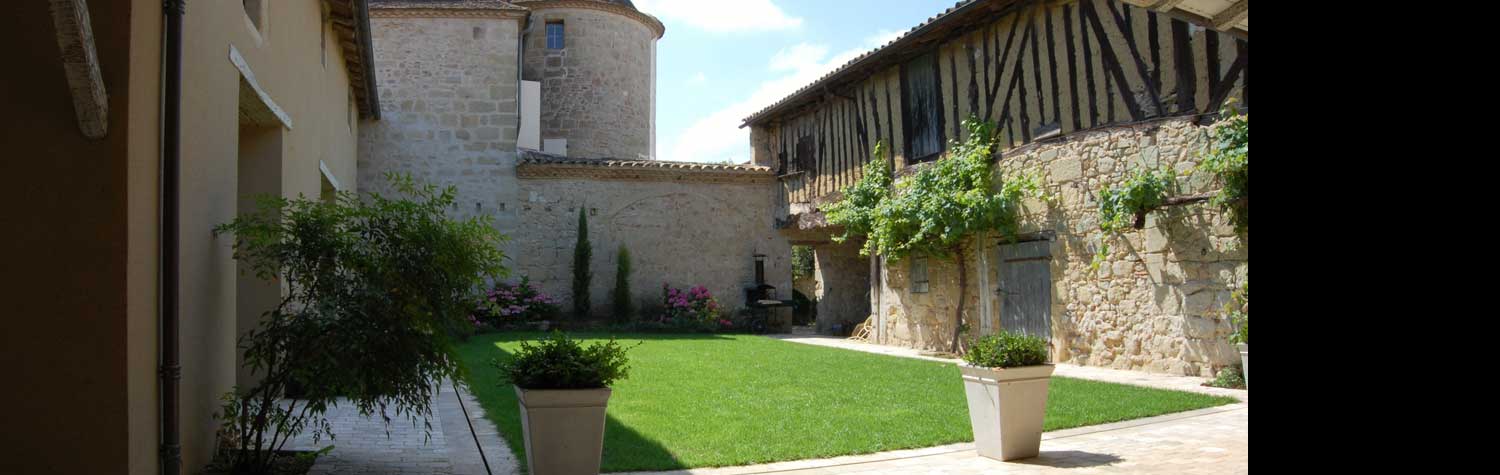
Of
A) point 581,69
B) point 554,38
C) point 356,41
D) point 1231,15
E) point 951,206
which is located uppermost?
point 554,38

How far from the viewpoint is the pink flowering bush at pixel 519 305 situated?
18.3 meters

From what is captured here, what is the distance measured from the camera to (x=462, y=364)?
521 centimetres

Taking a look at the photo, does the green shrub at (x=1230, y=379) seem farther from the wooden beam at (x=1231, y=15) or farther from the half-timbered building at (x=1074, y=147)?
the wooden beam at (x=1231, y=15)

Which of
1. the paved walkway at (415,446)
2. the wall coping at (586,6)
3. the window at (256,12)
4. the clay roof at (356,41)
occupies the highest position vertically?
the wall coping at (586,6)

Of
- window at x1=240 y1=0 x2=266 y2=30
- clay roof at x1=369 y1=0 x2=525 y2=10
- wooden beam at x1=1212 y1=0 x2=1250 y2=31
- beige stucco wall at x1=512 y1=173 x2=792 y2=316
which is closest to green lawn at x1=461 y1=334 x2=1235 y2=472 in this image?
wooden beam at x1=1212 y1=0 x2=1250 y2=31

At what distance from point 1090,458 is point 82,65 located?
5438 millimetres

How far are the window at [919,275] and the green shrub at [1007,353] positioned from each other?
8.97 m

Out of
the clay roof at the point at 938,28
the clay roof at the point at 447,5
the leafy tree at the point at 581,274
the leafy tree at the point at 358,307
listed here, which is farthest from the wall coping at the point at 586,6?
the leafy tree at the point at 358,307

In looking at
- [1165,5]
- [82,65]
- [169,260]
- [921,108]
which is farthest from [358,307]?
[921,108]

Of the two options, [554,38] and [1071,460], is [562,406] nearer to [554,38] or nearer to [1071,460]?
[1071,460]

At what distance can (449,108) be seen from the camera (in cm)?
1942

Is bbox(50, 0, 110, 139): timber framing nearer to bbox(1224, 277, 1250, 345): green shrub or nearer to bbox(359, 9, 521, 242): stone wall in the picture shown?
bbox(1224, 277, 1250, 345): green shrub

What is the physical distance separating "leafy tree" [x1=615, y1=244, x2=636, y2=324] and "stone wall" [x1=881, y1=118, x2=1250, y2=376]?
8257 mm
